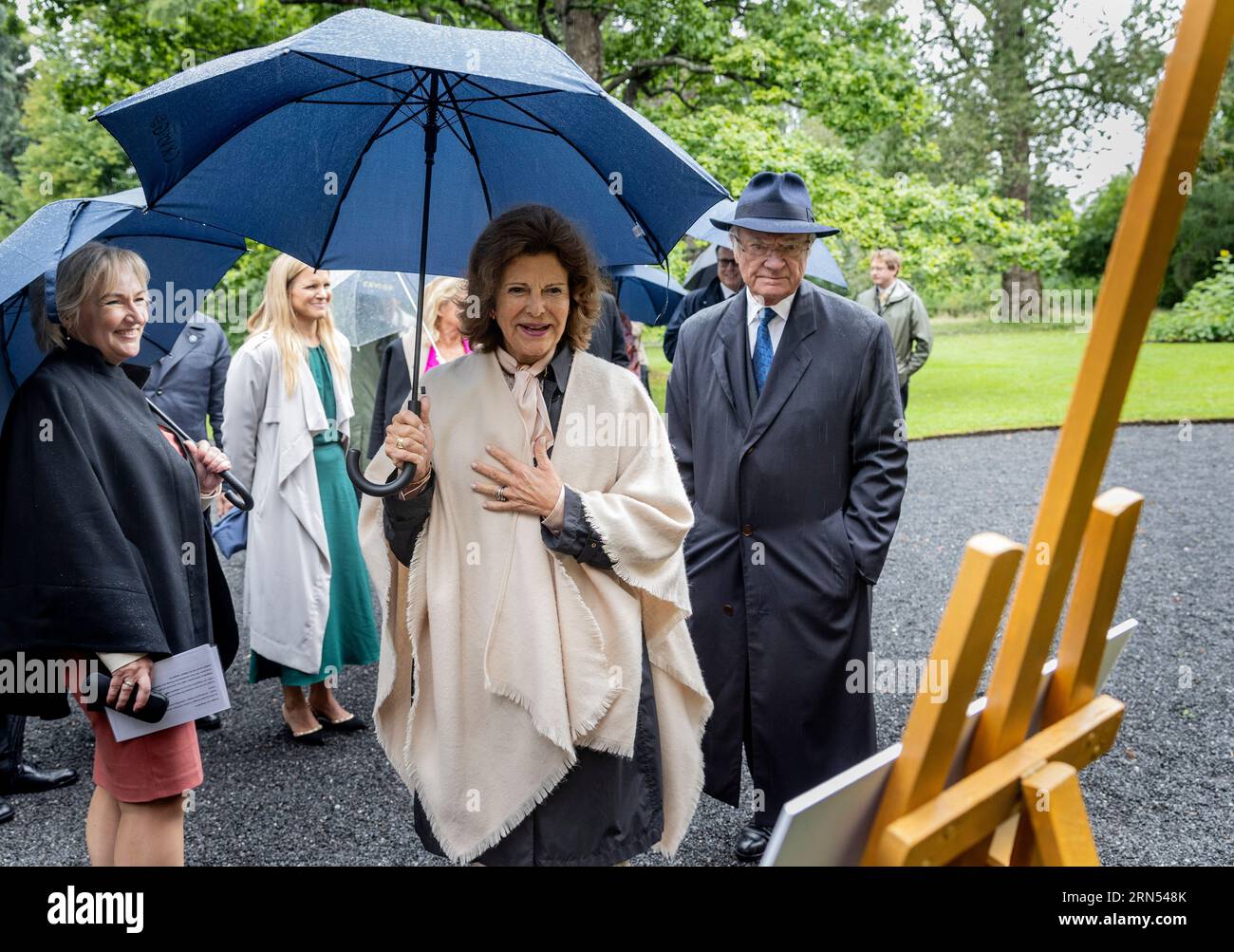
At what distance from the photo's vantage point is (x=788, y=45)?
13.2m

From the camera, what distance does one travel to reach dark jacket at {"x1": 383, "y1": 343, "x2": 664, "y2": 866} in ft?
Result: 8.52

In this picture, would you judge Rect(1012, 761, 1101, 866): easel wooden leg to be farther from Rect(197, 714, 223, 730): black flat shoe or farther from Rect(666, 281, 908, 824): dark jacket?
Rect(197, 714, 223, 730): black flat shoe

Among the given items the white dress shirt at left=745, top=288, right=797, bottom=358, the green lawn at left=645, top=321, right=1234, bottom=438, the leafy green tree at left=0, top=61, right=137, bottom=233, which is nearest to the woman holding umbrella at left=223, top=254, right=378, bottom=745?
the white dress shirt at left=745, top=288, right=797, bottom=358

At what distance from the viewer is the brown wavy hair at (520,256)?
2.62 m

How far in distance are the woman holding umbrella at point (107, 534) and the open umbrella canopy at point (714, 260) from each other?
3.05 metres

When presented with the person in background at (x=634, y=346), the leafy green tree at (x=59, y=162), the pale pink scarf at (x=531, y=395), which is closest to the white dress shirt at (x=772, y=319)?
the pale pink scarf at (x=531, y=395)

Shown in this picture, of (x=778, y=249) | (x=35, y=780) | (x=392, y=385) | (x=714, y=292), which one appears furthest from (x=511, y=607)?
(x=714, y=292)

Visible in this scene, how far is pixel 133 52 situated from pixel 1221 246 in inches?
873

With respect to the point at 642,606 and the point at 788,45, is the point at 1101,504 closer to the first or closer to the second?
the point at 642,606

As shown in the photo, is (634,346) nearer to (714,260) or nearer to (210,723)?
(714,260)

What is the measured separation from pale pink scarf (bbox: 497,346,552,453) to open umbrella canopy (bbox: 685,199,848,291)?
106 inches

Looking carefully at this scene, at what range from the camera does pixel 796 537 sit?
3.63 meters

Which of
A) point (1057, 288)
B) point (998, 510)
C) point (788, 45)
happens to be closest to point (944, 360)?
point (1057, 288)

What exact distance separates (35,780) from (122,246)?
2770 millimetres
